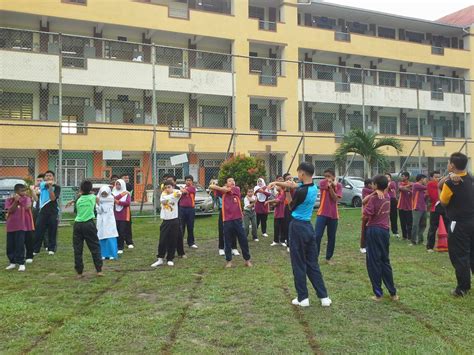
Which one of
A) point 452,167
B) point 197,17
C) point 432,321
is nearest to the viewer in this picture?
point 432,321

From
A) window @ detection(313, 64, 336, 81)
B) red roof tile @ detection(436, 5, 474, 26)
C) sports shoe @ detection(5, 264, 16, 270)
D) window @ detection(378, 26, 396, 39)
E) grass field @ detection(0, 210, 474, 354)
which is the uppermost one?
red roof tile @ detection(436, 5, 474, 26)

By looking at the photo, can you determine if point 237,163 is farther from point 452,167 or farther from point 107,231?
point 452,167

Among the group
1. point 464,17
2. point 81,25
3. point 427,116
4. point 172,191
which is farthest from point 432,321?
point 464,17

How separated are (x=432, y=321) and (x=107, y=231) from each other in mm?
6019

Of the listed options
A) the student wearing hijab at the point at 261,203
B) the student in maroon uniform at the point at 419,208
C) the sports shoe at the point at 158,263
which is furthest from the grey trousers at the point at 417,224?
the sports shoe at the point at 158,263

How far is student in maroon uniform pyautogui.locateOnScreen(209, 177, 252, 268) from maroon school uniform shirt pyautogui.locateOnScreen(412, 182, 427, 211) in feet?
14.6

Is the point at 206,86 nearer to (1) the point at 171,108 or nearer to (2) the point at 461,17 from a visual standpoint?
(1) the point at 171,108

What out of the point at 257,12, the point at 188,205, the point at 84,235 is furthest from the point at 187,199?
the point at 257,12

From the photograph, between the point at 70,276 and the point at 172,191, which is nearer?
the point at 70,276

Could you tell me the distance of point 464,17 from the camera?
40844 millimetres

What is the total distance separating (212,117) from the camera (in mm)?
27406

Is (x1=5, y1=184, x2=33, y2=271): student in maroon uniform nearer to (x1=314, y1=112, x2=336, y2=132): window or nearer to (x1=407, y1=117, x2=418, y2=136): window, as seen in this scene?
(x1=314, y1=112, x2=336, y2=132): window

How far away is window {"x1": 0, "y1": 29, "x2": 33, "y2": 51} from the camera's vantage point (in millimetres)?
22375

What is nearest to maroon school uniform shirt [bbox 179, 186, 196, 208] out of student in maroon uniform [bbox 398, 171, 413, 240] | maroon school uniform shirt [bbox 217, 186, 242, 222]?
maroon school uniform shirt [bbox 217, 186, 242, 222]
